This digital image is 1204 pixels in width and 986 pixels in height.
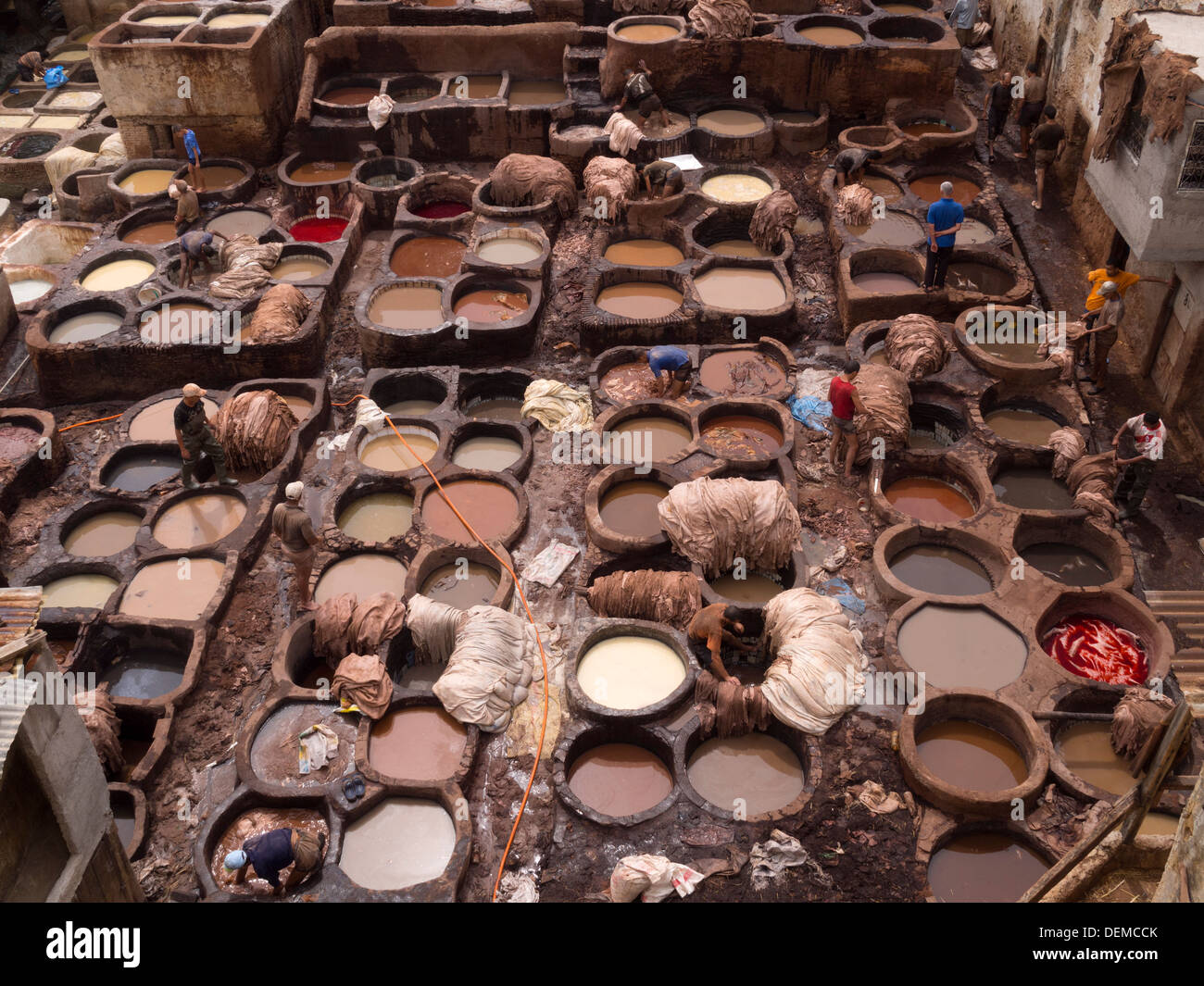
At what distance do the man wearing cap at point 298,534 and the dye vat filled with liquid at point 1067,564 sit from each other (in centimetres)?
758

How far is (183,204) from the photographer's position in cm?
1630

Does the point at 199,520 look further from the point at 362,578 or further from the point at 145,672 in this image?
the point at 362,578

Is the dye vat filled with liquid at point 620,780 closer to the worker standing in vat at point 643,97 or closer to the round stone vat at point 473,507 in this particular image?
the round stone vat at point 473,507

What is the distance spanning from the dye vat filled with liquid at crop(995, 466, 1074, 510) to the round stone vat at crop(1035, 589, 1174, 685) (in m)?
1.50

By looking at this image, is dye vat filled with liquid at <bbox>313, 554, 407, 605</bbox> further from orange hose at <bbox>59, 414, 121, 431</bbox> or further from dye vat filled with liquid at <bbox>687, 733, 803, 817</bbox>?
orange hose at <bbox>59, 414, 121, 431</bbox>

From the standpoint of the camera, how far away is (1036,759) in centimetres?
918

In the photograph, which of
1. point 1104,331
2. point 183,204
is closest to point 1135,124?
point 1104,331

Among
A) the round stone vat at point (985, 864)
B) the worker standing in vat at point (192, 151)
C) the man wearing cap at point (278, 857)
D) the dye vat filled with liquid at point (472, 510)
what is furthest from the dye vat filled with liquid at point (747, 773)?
the worker standing in vat at point (192, 151)

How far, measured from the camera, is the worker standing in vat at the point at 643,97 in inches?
682

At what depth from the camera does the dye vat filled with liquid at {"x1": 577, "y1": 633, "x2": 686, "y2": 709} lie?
999cm

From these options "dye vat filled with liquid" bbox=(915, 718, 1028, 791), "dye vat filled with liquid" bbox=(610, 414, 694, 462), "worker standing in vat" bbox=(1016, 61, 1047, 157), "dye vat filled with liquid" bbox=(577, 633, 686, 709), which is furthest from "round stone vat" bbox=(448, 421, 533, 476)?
"worker standing in vat" bbox=(1016, 61, 1047, 157)

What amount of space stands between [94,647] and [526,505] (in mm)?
4743

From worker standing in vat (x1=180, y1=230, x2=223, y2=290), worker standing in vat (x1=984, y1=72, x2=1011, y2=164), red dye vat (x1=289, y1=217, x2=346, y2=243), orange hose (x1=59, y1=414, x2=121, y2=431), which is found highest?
worker standing in vat (x1=984, y1=72, x2=1011, y2=164)
